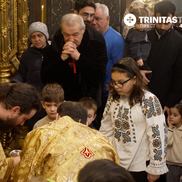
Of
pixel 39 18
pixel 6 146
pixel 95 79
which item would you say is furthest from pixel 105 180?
pixel 39 18

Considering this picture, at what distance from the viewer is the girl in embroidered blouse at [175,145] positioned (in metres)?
3.89

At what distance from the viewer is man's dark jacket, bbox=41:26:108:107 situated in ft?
11.0

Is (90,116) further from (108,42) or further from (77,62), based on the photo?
(108,42)

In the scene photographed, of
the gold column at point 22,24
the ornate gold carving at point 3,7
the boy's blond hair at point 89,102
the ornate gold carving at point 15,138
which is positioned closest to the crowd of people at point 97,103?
the boy's blond hair at point 89,102

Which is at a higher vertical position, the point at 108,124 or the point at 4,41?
the point at 4,41

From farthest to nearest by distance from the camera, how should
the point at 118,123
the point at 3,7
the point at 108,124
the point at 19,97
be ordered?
the point at 3,7, the point at 108,124, the point at 118,123, the point at 19,97

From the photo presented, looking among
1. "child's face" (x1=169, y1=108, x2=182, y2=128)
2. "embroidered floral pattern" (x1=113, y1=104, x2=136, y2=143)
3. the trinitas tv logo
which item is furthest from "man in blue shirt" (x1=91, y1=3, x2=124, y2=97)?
"embroidered floral pattern" (x1=113, y1=104, x2=136, y2=143)

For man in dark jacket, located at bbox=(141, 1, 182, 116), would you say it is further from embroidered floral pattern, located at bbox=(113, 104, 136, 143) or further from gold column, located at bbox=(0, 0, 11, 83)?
gold column, located at bbox=(0, 0, 11, 83)

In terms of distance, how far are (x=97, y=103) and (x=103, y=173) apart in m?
2.33

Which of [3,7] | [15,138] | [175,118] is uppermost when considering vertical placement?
[3,7]

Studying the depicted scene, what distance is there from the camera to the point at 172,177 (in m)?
3.90

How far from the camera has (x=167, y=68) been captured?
3.59m

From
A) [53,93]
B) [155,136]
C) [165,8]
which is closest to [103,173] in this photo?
[155,136]

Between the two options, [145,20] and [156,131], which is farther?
[145,20]
